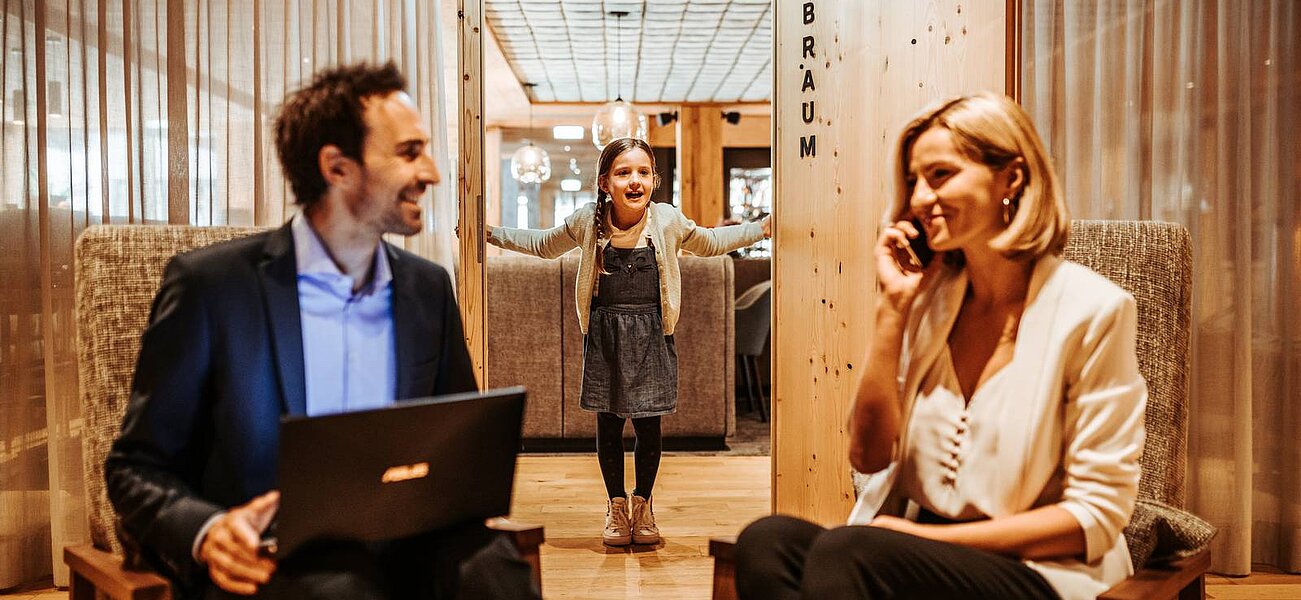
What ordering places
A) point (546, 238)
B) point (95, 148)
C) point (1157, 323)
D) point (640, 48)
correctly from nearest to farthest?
1. point (1157, 323)
2. point (95, 148)
3. point (546, 238)
4. point (640, 48)

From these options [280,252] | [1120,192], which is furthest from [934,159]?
[1120,192]

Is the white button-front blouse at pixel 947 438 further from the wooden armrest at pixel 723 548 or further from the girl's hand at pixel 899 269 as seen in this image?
the wooden armrest at pixel 723 548

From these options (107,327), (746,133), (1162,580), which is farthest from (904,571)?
(746,133)

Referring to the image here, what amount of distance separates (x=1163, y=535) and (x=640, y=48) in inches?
265

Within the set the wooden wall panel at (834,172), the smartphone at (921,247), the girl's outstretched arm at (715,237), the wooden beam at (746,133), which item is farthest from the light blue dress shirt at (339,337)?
the wooden beam at (746,133)

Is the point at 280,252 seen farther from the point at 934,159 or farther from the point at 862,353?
the point at 862,353

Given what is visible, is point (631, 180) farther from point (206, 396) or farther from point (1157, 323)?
point (206, 396)

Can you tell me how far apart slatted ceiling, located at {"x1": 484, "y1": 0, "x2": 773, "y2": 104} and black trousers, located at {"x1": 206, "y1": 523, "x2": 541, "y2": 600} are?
14.0 feet

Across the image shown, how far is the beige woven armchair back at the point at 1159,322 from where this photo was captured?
5.00 feet

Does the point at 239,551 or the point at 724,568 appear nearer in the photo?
the point at 239,551

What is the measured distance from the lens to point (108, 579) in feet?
3.59

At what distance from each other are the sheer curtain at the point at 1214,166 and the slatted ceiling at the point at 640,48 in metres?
2.50

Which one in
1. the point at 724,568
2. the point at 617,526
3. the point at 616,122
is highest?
the point at 616,122

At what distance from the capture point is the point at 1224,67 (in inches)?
102
